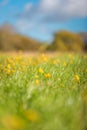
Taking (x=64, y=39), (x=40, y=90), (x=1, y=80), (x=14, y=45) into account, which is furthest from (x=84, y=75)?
(x=14, y=45)

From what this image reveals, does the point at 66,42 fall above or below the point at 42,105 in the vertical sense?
above

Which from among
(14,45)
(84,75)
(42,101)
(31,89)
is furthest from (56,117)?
(14,45)

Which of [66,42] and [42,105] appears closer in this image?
[42,105]

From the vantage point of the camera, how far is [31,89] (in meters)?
3.75

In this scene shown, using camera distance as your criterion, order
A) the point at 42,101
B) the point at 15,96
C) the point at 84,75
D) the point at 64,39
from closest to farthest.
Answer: the point at 42,101, the point at 15,96, the point at 84,75, the point at 64,39

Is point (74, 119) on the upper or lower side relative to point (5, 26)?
lower

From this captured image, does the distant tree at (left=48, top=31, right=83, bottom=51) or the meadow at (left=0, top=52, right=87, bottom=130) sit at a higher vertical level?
the distant tree at (left=48, top=31, right=83, bottom=51)

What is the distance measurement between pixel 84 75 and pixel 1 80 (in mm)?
1634

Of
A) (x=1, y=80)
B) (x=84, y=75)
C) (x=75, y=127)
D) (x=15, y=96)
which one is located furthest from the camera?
(x=84, y=75)

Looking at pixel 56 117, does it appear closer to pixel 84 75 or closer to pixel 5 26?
pixel 84 75

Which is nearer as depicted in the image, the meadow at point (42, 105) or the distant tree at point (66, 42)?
the meadow at point (42, 105)

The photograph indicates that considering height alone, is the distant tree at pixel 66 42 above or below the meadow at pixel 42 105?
above

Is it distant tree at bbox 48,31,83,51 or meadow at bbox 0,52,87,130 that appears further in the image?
distant tree at bbox 48,31,83,51

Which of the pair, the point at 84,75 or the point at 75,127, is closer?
the point at 75,127
